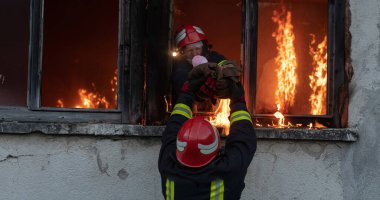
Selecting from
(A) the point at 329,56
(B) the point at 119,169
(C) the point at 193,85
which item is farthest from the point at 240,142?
(A) the point at 329,56

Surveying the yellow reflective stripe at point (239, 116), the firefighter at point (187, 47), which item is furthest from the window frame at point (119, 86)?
the yellow reflective stripe at point (239, 116)

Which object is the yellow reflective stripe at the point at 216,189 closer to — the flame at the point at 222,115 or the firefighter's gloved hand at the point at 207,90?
the firefighter's gloved hand at the point at 207,90

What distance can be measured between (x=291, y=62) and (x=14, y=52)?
3993mm

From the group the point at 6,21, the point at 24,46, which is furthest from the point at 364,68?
the point at 24,46

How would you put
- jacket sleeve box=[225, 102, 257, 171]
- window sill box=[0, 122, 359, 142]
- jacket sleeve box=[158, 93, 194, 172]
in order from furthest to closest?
window sill box=[0, 122, 359, 142] → jacket sleeve box=[158, 93, 194, 172] → jacket sleeve box=[225, 102, 257, 171]

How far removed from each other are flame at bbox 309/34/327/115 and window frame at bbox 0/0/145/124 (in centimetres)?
165

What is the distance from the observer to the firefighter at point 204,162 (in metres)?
2.94

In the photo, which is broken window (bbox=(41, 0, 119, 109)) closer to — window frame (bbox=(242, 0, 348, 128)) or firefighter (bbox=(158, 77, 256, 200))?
window frame (bbox=(242, 0, 348, 128))

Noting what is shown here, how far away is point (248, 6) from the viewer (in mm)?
4133

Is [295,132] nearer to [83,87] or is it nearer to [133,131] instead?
[133,131]

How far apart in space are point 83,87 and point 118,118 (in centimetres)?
441

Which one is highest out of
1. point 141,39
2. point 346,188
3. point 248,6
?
point 248,6

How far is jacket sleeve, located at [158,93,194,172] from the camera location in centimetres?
318

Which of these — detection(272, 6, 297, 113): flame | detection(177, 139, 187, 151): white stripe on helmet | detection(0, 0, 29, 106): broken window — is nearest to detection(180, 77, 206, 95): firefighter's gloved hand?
detection(177, 139, 187, 151): white stripe on helmet
